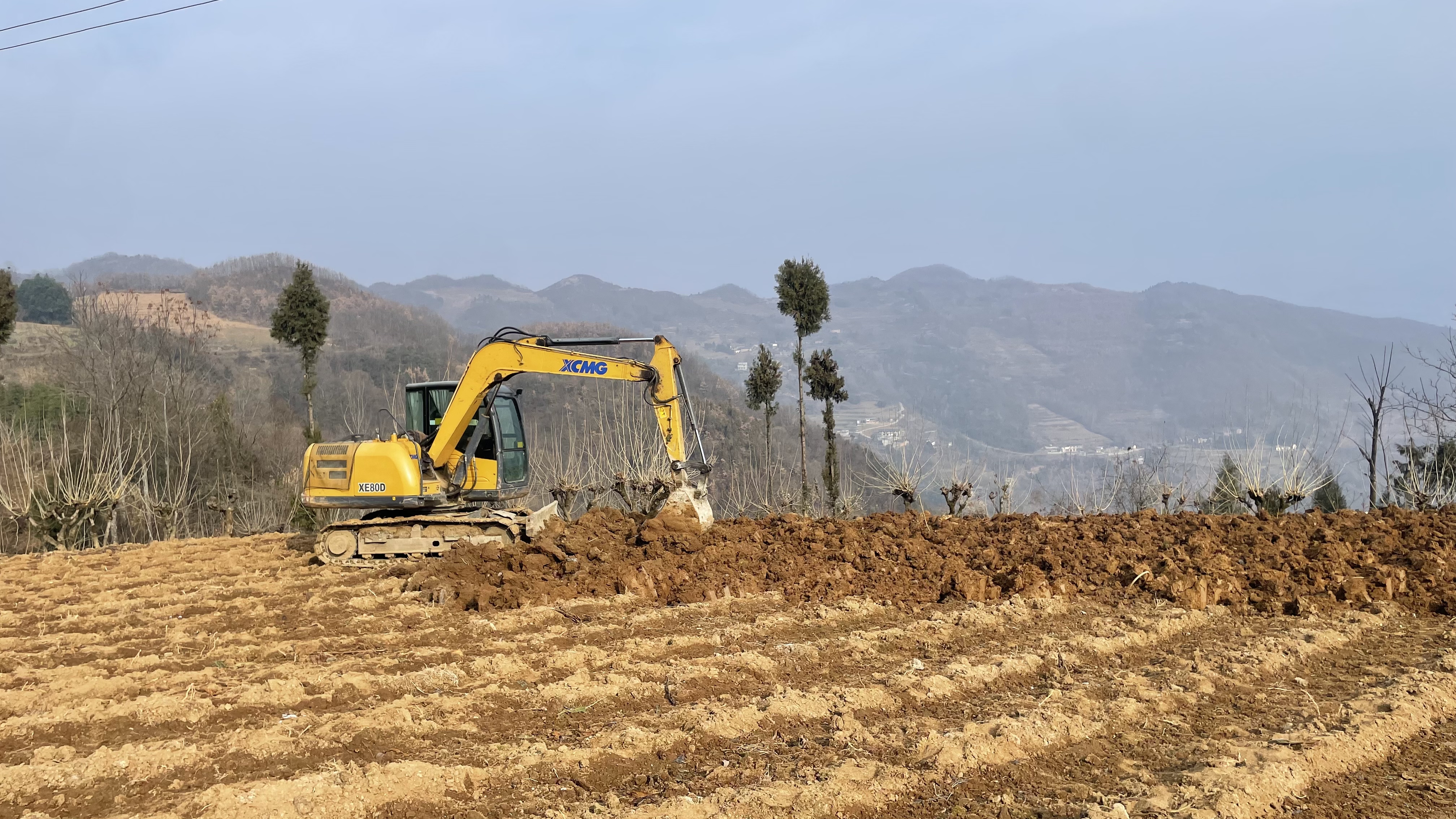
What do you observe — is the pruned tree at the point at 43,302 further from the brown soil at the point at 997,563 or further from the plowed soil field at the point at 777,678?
the brown soil at the point at 997,563

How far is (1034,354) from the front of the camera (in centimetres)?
17225

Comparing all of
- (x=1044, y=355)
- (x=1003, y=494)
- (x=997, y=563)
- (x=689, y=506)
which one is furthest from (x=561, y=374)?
(x=1044, y=355)

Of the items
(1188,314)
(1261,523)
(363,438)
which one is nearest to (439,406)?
(363,438)

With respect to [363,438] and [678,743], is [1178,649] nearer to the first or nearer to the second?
[678,743]

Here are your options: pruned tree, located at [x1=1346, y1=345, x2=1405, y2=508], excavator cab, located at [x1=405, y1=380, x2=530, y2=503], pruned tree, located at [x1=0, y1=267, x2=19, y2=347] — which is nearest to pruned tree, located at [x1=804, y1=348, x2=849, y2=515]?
pruned tree, located at [x1=1346, y1=345, x2=1405, y2=508]

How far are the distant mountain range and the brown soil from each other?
95.6 metres

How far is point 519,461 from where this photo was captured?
13.3 meters

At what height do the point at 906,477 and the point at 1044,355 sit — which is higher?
the point at 1044,355

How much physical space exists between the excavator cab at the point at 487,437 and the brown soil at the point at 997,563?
1.80 m

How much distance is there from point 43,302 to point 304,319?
5412 centimetres

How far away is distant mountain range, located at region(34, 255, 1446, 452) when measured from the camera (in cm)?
12619

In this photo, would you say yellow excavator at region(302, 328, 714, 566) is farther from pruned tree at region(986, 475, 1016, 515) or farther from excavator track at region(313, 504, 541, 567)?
pruned tree at region(986, 475, 1016, 515)

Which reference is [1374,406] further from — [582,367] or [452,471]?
[452,471]

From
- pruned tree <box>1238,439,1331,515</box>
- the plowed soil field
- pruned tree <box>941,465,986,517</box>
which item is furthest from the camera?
pruned tree <box>941,465,986,517</box>
